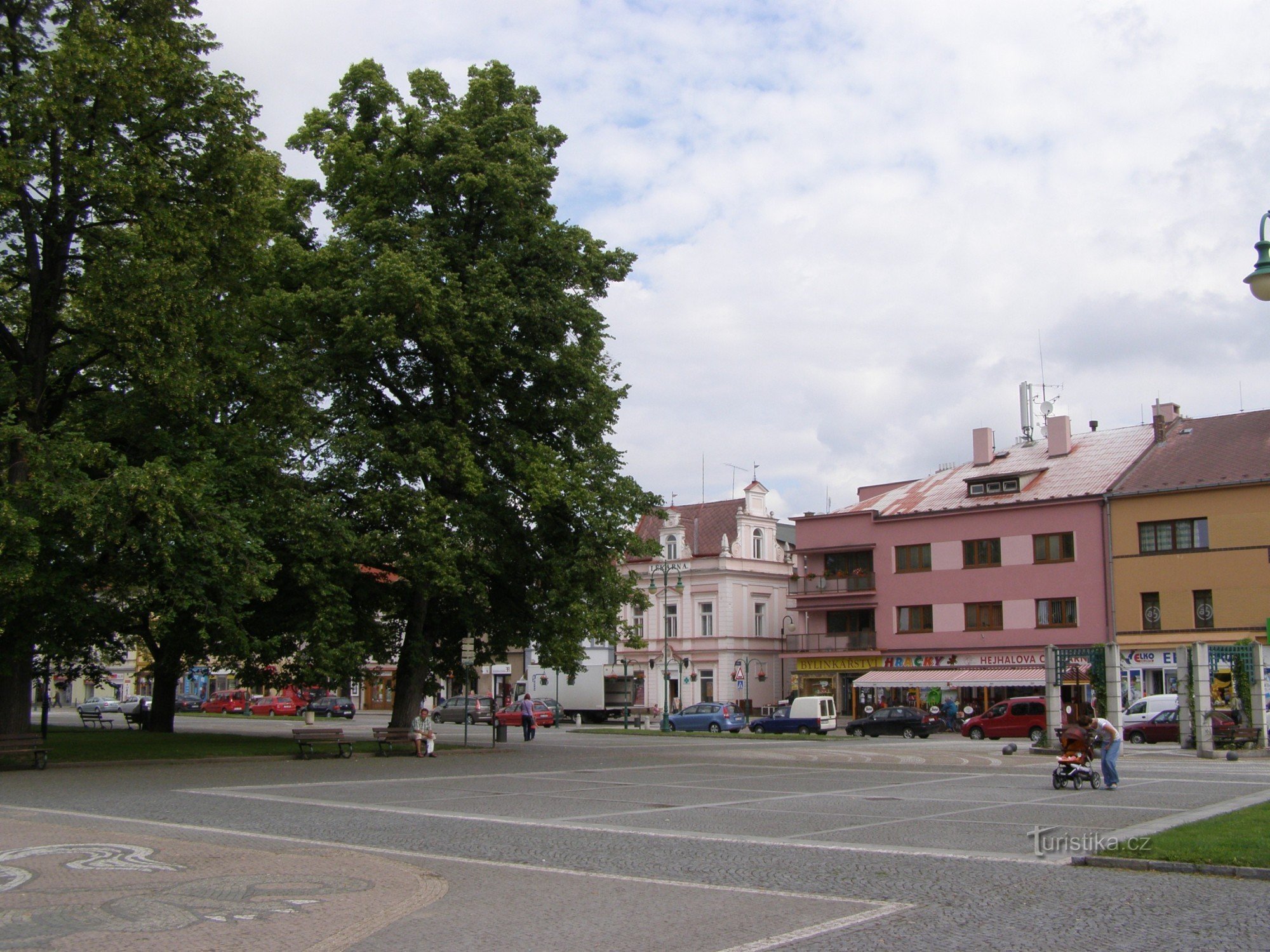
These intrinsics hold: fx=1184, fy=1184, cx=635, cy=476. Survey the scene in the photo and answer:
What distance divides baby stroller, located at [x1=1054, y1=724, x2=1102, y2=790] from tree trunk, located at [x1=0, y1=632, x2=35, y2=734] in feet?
70.9

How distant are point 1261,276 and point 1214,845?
5958 millimetres

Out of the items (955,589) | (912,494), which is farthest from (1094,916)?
(912,494)

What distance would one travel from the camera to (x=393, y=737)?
33406 millimetres

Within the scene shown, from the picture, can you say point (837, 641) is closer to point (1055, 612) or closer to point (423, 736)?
point (1055, 612)

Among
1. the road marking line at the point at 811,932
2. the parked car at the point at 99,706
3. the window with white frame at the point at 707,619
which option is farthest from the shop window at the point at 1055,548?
the road marking line at the point at 811,932

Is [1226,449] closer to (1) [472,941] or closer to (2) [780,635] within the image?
(2) [780,635]

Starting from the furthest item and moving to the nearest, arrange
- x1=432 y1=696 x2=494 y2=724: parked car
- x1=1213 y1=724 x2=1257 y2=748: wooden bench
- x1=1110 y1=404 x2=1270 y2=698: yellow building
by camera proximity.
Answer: x1=432 y1=696 x2=494 y2=724: parked car
x1=1110 y1=404 x2=1270 y2=698: yellow building
x1=1213 y1=724 x2=1257 y2=748: wooden bench

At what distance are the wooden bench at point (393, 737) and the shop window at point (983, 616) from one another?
35.6 metres

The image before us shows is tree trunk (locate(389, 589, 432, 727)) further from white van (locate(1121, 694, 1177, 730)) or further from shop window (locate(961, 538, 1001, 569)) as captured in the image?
shop window (locate(961, 538, 1001, 569))

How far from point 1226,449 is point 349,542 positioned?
42.5 metres

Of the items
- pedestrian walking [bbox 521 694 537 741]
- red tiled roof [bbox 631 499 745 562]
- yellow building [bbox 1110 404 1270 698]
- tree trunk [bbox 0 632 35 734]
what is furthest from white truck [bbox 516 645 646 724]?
tree trunk [bbox 0 632 35 734]

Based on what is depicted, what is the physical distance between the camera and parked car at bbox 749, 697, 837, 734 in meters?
52.0

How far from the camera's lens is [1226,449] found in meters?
54.3

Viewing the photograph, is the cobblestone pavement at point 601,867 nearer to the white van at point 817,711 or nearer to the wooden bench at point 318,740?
the wooden bench at point 318,740
